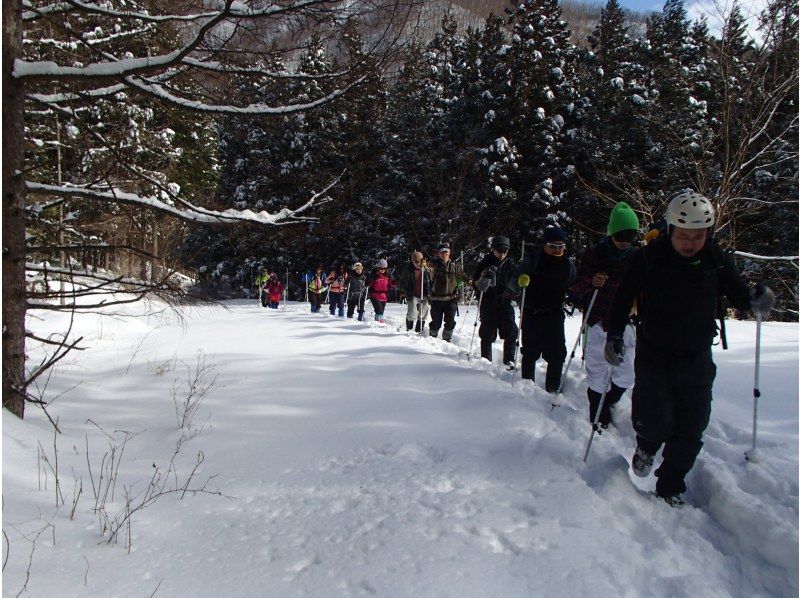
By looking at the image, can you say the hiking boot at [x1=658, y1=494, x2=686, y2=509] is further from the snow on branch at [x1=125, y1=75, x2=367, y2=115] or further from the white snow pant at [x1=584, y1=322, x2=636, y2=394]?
the snow on branch at [x1=125, y1=75, x2=367, y2=115]

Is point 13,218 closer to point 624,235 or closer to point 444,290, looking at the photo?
point 624,235

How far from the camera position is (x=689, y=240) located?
9.84 feet

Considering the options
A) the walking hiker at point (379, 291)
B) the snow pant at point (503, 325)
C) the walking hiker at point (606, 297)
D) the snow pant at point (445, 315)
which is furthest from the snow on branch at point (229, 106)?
the walking hiker at point (379, 291)

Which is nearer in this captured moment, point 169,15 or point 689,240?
point 689,240

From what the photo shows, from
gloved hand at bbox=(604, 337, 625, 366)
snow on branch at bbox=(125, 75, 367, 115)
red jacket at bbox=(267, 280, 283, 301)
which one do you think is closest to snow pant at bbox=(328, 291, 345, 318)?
red jacket at bbox=(267, 280, 283, 301)

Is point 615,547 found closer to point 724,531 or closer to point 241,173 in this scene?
point 724,531

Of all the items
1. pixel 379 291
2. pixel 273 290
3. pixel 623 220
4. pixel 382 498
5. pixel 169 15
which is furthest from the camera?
pixel 273 290

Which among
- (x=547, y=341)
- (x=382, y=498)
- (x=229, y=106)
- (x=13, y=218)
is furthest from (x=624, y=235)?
(x=13, y=218)

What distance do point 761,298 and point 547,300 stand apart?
7.70ft

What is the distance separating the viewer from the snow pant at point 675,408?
306 centimetres

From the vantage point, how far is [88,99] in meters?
3.83

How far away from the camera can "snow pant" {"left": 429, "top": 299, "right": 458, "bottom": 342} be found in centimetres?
956

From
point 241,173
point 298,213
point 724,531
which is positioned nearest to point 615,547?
point 724,531

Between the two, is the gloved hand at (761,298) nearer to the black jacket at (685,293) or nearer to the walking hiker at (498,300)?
the black jacket at (685,293)
